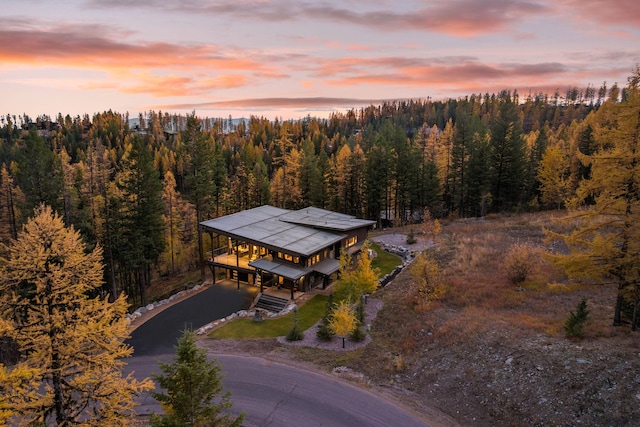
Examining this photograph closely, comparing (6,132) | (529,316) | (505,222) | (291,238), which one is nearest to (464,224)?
(505,222)

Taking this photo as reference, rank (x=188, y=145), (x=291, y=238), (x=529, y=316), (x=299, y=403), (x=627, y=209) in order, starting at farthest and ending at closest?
(x=188, y=145), (x=291, y=238), (x=529, y=316), (x=299, y=403), (x=627, y=209)

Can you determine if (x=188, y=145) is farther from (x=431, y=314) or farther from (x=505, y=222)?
(x=505, y=222)

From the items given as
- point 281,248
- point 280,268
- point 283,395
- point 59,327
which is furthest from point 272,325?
point 59,327

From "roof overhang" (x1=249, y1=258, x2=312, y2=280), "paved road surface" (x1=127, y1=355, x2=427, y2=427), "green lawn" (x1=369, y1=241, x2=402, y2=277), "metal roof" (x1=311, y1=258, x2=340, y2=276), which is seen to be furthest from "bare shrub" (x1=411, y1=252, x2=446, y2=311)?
"paved road surface" (x1=127, y1=355, x2=427, y2=427)

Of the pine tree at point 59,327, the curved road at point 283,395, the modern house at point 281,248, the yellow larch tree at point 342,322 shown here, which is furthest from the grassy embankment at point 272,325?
the pine tree at point 59,327

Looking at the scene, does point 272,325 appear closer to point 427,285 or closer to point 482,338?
point 427,285

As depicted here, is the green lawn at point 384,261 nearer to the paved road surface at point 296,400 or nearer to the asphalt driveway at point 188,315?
the asphalt driveway at point 188,315
